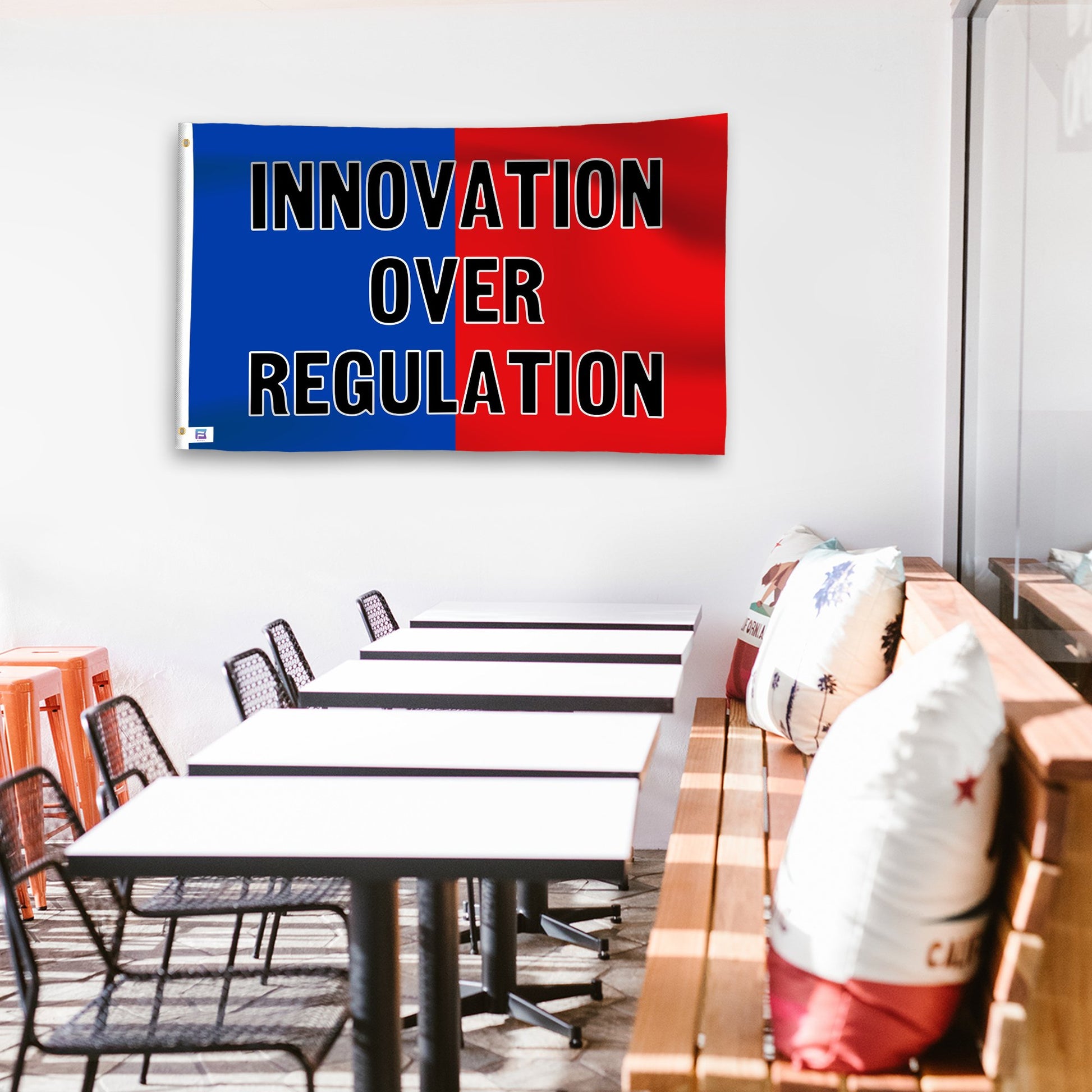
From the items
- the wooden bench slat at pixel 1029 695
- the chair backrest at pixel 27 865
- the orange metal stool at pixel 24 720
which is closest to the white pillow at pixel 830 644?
the wooden bench slat at pixel 1029 695

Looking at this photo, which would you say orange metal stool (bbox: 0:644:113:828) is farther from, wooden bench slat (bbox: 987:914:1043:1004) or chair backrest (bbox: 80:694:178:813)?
wooden bench slat (bbox: 987:914:1043:1004)

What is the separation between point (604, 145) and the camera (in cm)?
418

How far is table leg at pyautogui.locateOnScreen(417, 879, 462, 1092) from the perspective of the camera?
2.17 metres

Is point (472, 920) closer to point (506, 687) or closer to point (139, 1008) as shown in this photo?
point (506, 687)

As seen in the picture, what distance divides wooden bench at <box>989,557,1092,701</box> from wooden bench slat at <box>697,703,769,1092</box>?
720mm

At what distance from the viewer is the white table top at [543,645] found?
3.22m

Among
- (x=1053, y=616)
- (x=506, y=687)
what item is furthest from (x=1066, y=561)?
(x=506, y=687)

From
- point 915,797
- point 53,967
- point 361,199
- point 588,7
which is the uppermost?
point 588,7

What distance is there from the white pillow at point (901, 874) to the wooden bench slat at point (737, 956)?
0.08 metres

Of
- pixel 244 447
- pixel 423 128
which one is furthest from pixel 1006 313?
pixel 244 447

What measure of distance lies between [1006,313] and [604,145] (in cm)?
160

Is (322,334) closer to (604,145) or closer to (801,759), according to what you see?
(604,145)

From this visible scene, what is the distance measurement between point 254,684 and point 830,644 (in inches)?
59.5

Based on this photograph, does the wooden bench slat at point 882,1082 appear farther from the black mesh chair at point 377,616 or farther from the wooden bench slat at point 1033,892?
the black mesh chair at point 377,616
